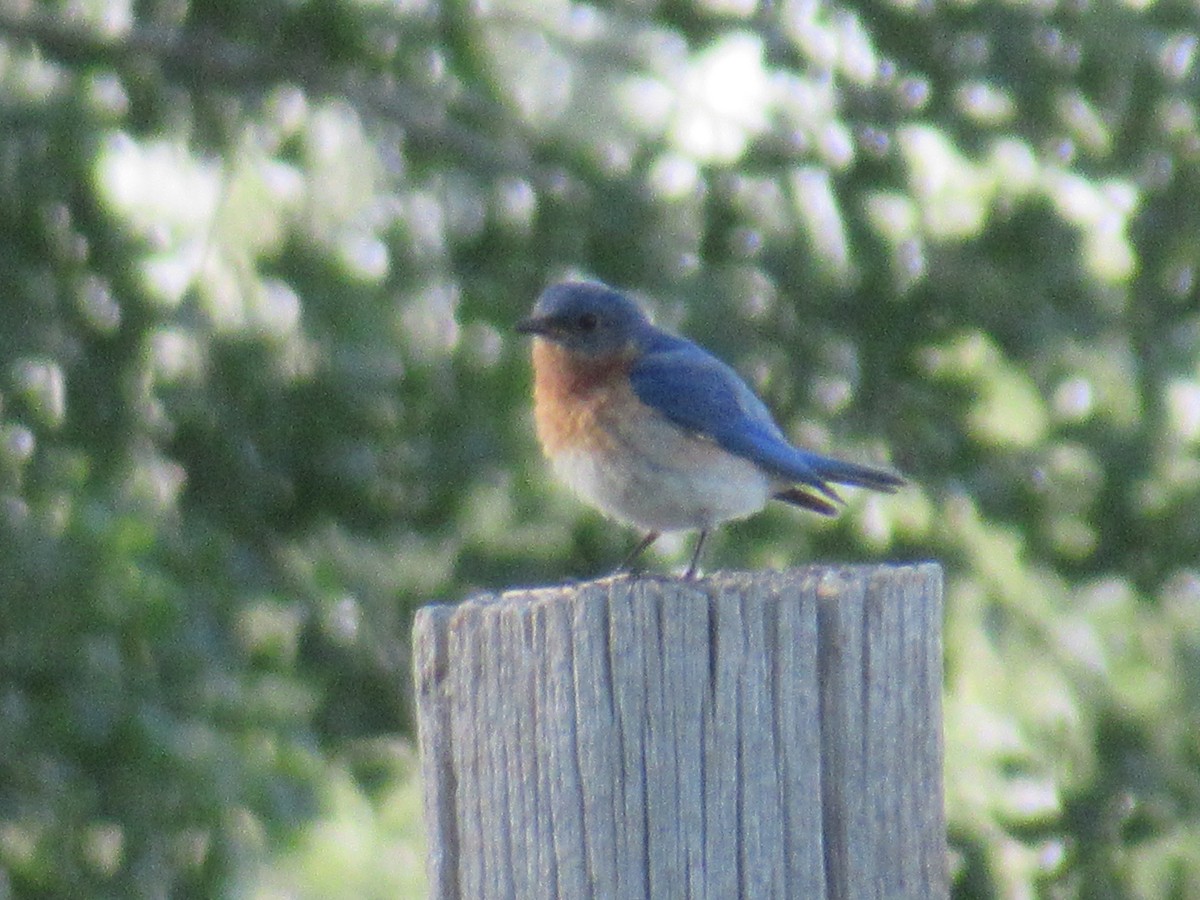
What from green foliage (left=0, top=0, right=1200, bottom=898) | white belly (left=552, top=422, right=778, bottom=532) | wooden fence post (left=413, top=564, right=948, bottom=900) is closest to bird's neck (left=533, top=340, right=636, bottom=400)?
white belly (left=552, top=422, right=778, bottom=532)

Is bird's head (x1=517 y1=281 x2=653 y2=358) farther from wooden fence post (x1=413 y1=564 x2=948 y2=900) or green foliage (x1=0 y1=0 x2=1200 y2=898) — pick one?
wooden fence post (x1=413 y1=564 x2=948 y2=900)

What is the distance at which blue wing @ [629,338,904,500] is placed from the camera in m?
5.20

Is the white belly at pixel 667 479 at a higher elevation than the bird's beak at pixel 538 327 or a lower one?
lower

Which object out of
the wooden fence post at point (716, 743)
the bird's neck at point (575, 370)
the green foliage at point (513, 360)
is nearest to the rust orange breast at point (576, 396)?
the bird's neck at point (575, 370)

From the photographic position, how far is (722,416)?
17.3ft

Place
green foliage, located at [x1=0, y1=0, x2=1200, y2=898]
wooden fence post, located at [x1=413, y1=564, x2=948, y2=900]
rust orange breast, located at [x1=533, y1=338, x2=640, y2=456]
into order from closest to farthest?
1. wooden fence post, located at [x1=413, y1=564, x2=948, y2=900]
2. rust orange breast, located at [x1=533, y1=338, x2=640, y2=456]
3. green foliage, located at [x1=0, y1=0, x2=1200, y2=898]

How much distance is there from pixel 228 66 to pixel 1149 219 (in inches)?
134

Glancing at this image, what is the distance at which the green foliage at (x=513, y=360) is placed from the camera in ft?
22.2

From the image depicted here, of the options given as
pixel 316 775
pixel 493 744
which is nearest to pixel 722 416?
pixel 316 775

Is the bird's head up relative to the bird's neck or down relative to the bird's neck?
up

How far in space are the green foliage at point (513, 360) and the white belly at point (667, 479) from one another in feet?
5.93

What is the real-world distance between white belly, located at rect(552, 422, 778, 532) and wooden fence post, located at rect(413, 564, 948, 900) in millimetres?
2305

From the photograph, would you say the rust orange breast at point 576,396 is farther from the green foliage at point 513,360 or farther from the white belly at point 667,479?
the green foliage at point 513,360

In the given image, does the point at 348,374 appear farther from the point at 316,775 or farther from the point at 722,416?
the point at 722,416
